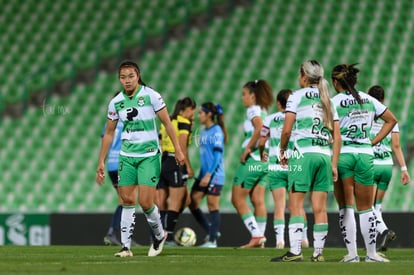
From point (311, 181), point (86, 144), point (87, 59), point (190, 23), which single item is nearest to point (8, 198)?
point (86, 144)

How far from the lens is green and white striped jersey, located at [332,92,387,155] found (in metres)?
11.2

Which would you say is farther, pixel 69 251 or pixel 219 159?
pixel 219 159

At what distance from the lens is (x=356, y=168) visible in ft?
36.3

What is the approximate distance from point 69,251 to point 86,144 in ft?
29.1

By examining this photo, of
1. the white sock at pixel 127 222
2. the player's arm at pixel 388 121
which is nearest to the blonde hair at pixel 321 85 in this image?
the player's arm at pixel 388 121

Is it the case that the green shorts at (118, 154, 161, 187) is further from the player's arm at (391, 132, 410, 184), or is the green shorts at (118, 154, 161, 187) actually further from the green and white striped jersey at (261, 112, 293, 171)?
the player's arm at (391, 132, 410, 184)

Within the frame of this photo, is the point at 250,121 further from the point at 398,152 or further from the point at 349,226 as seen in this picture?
the point at 349,226

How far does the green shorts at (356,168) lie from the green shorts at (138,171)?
202cm

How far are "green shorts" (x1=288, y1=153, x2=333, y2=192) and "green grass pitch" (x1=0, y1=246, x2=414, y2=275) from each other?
757 millimetres

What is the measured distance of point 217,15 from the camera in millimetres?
25359

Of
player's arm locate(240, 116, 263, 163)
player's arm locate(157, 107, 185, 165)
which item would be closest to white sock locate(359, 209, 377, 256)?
player's arm locate(157, 107, 185, 165)

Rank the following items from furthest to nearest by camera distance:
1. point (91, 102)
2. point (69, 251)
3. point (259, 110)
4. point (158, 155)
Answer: point (91, 102) < point (259, 110) < point (69, 251) < point (158, 155)

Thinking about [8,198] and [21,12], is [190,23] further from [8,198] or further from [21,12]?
[8,198]

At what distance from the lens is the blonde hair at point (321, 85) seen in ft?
35.4
